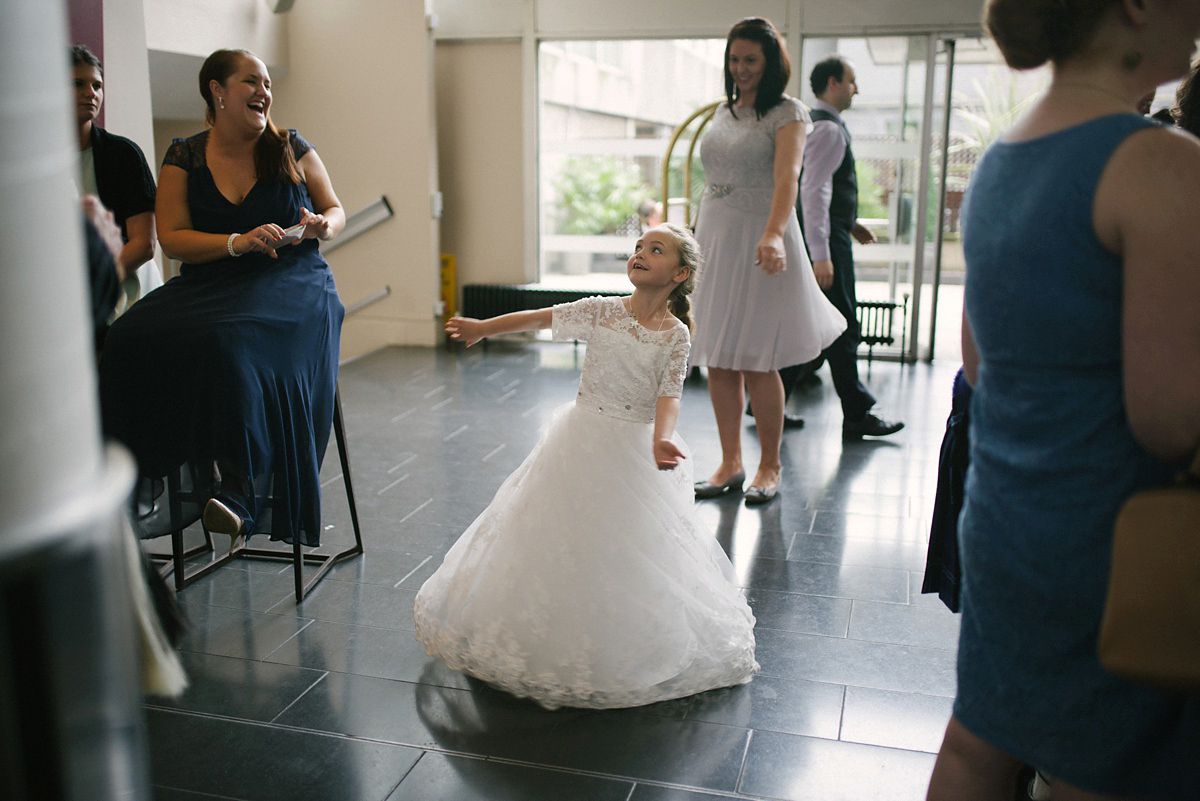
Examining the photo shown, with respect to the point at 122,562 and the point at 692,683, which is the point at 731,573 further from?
the point at 122,562

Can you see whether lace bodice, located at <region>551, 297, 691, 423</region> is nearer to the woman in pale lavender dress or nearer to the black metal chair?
the black metal chair

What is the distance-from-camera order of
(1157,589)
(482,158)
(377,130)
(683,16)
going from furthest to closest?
(482,158) < (377,130) < (683,16) < (1157,589)

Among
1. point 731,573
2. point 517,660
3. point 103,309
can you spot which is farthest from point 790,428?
point 103,309

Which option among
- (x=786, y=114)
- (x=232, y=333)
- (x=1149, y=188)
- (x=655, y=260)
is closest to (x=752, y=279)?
(x=786, y=114)

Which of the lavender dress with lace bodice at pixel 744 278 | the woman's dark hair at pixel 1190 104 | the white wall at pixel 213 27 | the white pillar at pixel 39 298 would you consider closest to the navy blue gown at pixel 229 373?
the lavender dress with lace bodice at pixel 744 278

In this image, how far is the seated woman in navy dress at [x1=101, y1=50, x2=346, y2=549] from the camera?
289cm

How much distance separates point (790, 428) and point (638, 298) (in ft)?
9.26

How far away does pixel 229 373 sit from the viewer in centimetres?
287

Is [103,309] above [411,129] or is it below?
below

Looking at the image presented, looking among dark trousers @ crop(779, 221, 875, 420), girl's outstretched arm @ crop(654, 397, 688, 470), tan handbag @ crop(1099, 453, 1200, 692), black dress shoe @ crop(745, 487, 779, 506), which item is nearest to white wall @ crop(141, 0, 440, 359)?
dark trousers @ crop(779, 221, 875, 420)

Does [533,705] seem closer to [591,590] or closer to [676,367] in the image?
[591,590]

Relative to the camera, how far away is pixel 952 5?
704cm

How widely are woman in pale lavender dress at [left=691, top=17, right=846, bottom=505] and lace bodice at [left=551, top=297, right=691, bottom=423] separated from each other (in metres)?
1.27

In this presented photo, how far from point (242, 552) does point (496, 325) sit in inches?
55.7
